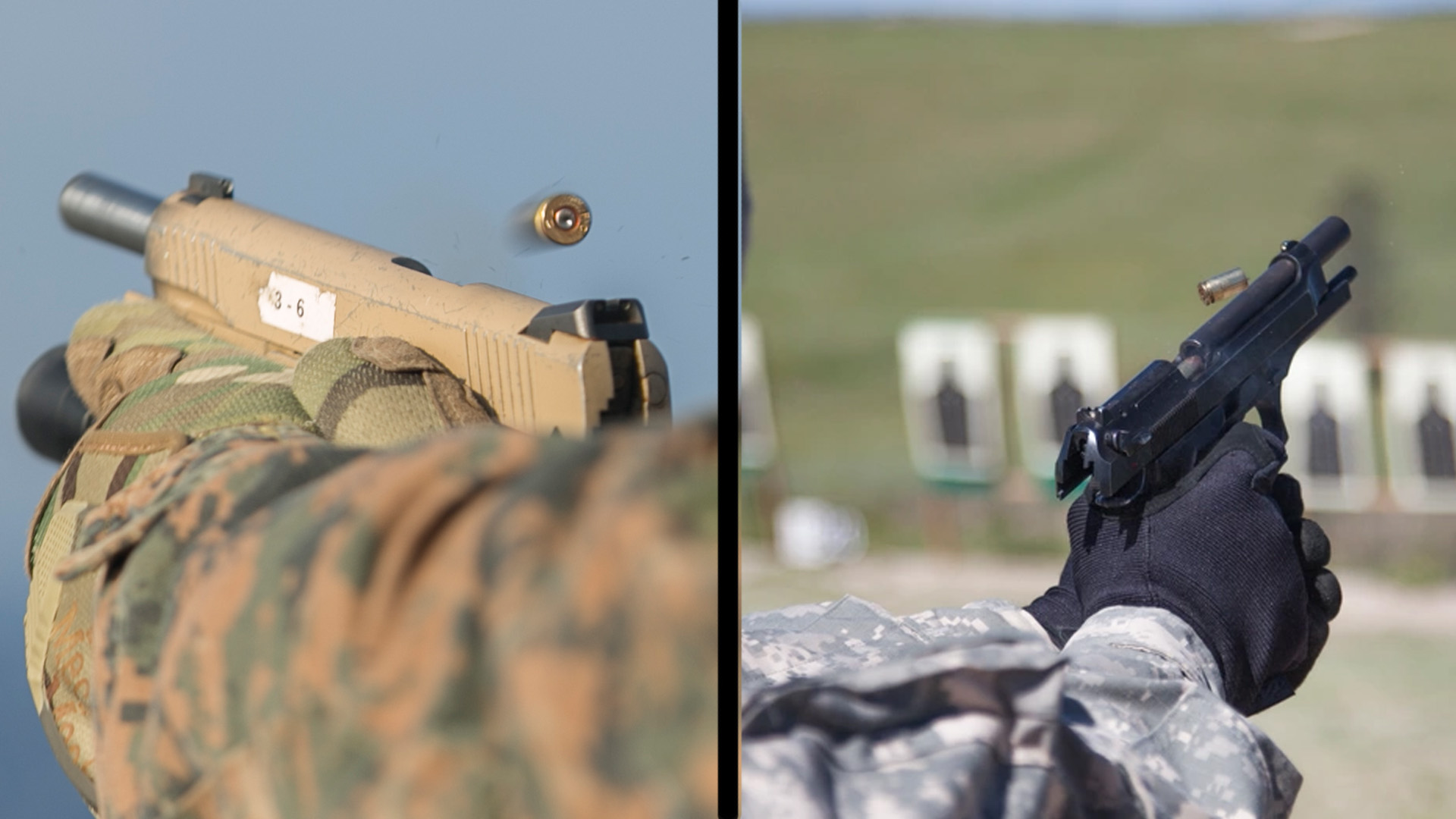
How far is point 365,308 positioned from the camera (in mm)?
796

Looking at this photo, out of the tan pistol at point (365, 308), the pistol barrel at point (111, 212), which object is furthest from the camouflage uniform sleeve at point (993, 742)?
the pistol barrel at point (111, 212)

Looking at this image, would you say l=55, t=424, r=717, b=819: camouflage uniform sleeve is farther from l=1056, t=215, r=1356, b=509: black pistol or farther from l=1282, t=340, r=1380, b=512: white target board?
l=1282, t=340, r=1380, b=512: white target board

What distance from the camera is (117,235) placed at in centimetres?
107

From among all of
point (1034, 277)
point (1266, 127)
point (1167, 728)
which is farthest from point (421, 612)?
point (1266, 127)

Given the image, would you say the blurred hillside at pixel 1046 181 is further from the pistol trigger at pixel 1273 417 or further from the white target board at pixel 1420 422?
the pistol trigger at pixel 1273 417

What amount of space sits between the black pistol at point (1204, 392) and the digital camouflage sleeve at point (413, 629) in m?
0.56

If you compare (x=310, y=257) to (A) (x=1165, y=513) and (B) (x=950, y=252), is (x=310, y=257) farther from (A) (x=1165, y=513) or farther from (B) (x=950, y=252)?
(B) (x=950, y=252)

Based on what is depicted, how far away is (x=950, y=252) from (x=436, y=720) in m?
4.01

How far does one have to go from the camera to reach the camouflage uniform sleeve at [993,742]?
45 centimetres

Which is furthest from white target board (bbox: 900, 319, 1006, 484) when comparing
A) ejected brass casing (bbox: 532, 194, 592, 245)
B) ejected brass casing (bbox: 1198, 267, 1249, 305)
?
ejected brass casing (bbox: 532, 194, 592, 245)

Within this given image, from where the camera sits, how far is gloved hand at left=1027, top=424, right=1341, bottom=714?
0.76m

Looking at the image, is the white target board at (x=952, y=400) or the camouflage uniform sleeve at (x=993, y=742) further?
the white target board at (x=952, y=400)

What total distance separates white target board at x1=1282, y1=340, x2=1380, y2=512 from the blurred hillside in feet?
0.97

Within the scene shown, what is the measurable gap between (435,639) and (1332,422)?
3074mm
